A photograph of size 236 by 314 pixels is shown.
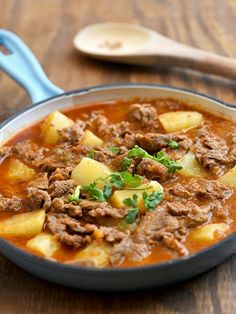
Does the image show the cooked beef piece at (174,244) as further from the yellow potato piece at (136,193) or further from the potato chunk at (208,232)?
the yellow potato piece at (136,193)

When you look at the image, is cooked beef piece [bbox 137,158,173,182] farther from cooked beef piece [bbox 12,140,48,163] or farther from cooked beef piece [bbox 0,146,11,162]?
cooked beef piece [bbox 0,146,11,162]

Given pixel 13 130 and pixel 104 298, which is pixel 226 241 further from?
pixel 13 130

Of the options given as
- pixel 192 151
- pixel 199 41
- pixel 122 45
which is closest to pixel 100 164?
pixel 192 151

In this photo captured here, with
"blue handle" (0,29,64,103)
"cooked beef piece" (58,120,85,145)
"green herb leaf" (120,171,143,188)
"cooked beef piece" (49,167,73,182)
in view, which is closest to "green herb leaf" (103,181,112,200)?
"green herb leaf" (120,171,143,188)

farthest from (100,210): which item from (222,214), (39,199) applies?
(222,214)

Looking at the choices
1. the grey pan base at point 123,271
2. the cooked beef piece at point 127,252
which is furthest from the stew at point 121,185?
the grey pan base at point 123,271

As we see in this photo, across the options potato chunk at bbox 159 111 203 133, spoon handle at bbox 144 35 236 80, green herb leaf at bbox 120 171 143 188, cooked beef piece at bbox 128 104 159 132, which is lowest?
spoon handle at bbox 144 35 236 80
